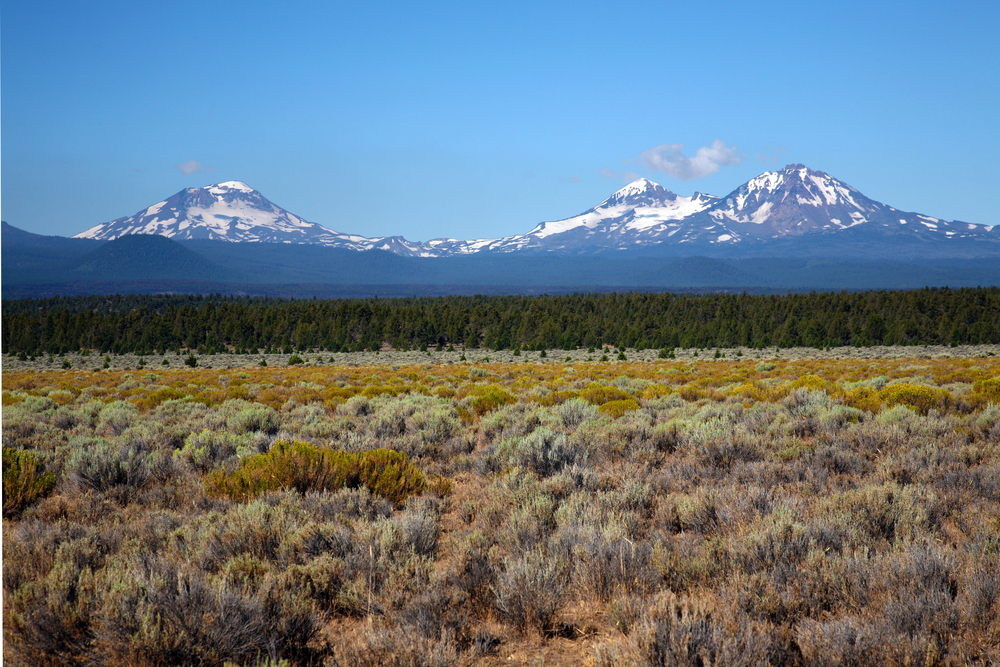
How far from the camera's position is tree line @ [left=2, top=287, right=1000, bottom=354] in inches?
3265

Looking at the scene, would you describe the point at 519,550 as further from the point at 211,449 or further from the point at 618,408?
the point at 618,408

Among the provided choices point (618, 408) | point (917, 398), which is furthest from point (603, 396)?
point (917, 398)

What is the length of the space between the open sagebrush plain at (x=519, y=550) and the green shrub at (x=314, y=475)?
0.03 metres

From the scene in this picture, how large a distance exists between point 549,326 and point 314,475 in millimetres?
86797

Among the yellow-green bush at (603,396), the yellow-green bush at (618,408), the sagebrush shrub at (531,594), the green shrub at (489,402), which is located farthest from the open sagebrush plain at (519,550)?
the yellow-green bush at (603,396)

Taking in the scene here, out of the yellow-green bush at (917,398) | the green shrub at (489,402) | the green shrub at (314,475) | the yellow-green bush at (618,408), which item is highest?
the yellow-green bush at (917,398)

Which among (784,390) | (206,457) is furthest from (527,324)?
(206,457)

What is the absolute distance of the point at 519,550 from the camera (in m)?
4.58

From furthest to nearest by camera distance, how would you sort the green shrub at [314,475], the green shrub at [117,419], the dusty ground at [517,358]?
1. the dusty ground at [517,358]
2. the green shrub at [117,419]
3. the green shrub at [314,475]

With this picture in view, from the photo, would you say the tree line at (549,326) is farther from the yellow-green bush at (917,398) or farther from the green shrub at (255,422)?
the green shrub at (255,422)

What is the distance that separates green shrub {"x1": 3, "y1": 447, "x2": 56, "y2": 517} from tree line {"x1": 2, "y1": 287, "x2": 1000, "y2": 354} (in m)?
74.4

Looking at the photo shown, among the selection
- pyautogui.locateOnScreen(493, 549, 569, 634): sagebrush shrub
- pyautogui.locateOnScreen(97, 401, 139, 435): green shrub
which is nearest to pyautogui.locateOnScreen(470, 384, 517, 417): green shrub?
pyautogui.locateOnScreen(97, 401, 139, 435): green shrub

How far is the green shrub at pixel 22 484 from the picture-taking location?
19.6 ft

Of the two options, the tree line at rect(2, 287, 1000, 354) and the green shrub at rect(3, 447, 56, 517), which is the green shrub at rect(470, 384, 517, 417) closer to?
the green shrub at rect(3, 447, 56, 517)
